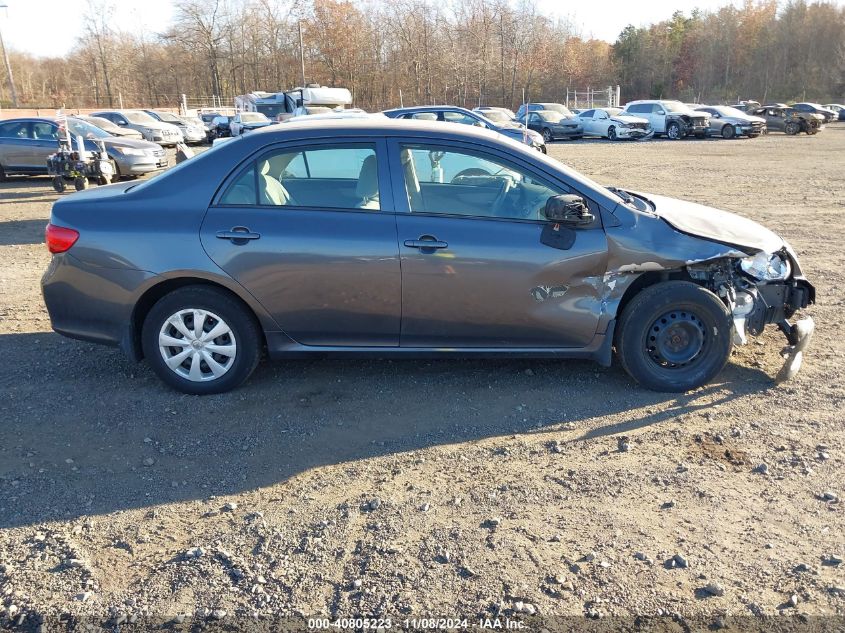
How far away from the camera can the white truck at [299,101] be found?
106 feet

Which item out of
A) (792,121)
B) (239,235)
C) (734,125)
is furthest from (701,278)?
(792,121)

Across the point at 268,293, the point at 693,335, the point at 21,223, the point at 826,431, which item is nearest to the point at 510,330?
the point at 693,335

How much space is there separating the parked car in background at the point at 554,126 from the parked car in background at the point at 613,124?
17.2 inches

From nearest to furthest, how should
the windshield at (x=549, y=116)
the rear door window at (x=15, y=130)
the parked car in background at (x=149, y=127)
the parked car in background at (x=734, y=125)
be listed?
the rear door window at (x=15, y=130) < the parked car in background at (x=149, y=127) < the parked car in background at (x=734, y=125) < the windshield at (x=549, y=116)

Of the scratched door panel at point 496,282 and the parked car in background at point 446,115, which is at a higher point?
the parked car in background at point 446,115

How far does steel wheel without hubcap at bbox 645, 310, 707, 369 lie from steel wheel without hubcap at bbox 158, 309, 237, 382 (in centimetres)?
285

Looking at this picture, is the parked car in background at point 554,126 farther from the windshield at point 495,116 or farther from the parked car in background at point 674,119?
the windshield at point 495,116

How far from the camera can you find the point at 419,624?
8.36 ft

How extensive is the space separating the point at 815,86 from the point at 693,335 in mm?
78046

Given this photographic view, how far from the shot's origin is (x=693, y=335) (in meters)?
4.50

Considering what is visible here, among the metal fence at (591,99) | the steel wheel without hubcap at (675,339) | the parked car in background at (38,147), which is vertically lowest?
the steel wheel without hubcap at (675,339)

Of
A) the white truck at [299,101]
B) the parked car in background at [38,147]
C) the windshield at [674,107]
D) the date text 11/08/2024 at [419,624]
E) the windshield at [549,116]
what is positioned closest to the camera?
the date text 11/08/2024 at [419,624]

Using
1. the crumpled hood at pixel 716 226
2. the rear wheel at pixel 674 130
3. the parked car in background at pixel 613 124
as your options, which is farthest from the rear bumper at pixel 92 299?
the rear wheel at pixel 674 130

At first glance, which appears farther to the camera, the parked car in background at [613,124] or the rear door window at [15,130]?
the parked car in background at [613,124]
